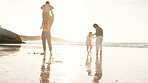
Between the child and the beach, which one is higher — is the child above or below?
above

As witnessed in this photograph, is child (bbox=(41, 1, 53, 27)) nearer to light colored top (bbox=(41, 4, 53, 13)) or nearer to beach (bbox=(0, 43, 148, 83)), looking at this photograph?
light colored top (bbox=(41, 4, 53, 13))

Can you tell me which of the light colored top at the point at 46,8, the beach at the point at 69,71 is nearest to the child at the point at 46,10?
the light colored top at the point at 46,8

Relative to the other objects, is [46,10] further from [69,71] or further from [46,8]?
[69,71]

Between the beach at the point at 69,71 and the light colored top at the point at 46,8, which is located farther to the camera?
the light colored top at the point at 46,8

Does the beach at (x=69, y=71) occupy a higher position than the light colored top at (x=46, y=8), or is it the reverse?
the light colored top at (x=46, y=8)

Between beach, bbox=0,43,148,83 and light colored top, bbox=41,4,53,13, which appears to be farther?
light colored top, bbox=41,4,53,13

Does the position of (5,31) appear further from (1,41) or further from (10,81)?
(10,81)

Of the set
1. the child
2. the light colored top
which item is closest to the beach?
the child

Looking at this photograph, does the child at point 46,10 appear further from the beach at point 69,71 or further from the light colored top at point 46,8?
the beach at point 69,71

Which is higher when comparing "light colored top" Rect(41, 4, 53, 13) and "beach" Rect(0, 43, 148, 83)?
"light colored top" Rect(41, 4, 53, 13)

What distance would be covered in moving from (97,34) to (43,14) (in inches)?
171

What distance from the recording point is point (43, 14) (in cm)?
1222

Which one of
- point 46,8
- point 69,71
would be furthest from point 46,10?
point 69,71

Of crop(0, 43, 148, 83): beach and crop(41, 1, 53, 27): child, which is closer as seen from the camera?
crop(0, 43, 148, 83): beach
